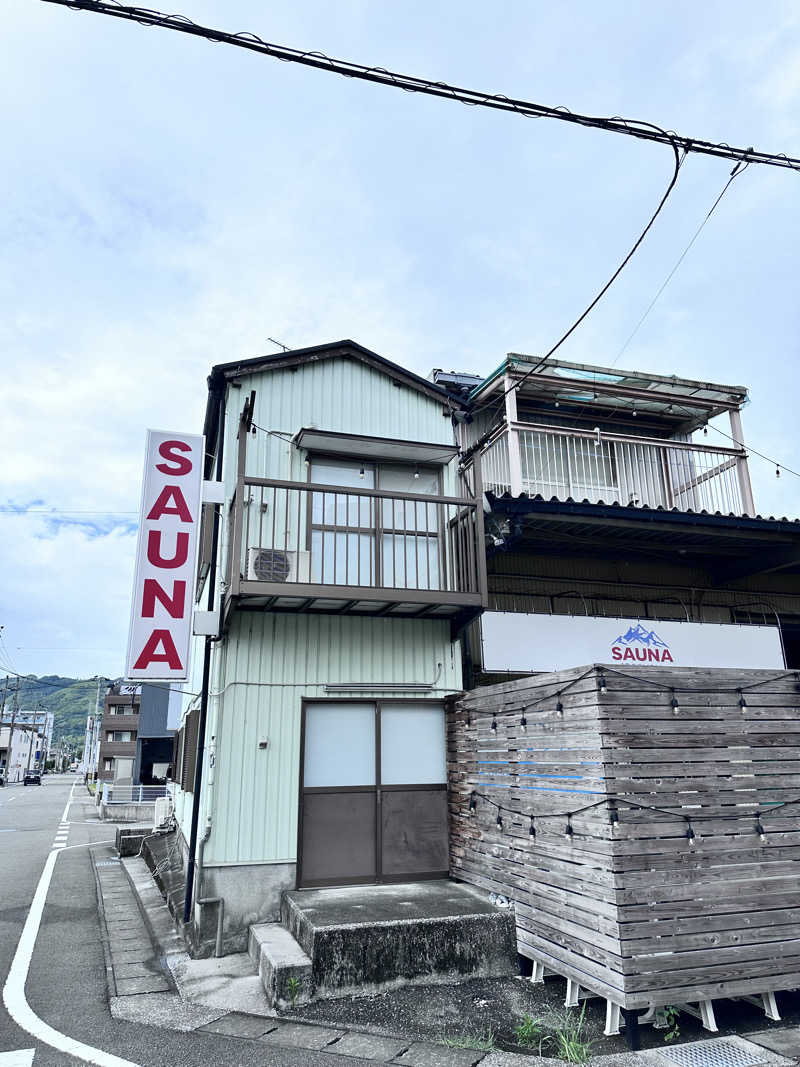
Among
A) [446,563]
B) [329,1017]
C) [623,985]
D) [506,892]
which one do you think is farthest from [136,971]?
[446,563]

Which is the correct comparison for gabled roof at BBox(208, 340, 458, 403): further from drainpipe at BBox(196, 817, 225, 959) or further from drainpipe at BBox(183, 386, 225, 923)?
drainpipe at BBox(196, 817, 225, 959)

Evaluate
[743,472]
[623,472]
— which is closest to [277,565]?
[623,472]

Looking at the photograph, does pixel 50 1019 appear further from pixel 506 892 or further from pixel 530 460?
pixel 530 460

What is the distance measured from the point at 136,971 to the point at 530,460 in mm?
8507

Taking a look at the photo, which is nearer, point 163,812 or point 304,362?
point 304,362

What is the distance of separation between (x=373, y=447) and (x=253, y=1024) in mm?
6110

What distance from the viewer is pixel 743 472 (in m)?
10.6

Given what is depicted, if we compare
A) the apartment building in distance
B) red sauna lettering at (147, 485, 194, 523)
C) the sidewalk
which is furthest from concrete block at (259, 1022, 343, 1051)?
the apartment building in distance

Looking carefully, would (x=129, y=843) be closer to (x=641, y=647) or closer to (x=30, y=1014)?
(x=30, y=1014)

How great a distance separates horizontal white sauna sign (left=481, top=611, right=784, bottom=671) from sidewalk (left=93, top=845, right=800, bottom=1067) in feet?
14.6

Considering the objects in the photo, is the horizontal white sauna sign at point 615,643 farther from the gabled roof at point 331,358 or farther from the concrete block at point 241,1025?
the concrete block at point 241,1025

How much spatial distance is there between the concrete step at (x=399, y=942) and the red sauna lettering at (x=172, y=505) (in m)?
4.20

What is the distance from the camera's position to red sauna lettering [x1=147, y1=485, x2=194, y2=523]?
7.51m

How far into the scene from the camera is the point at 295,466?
8500mm
